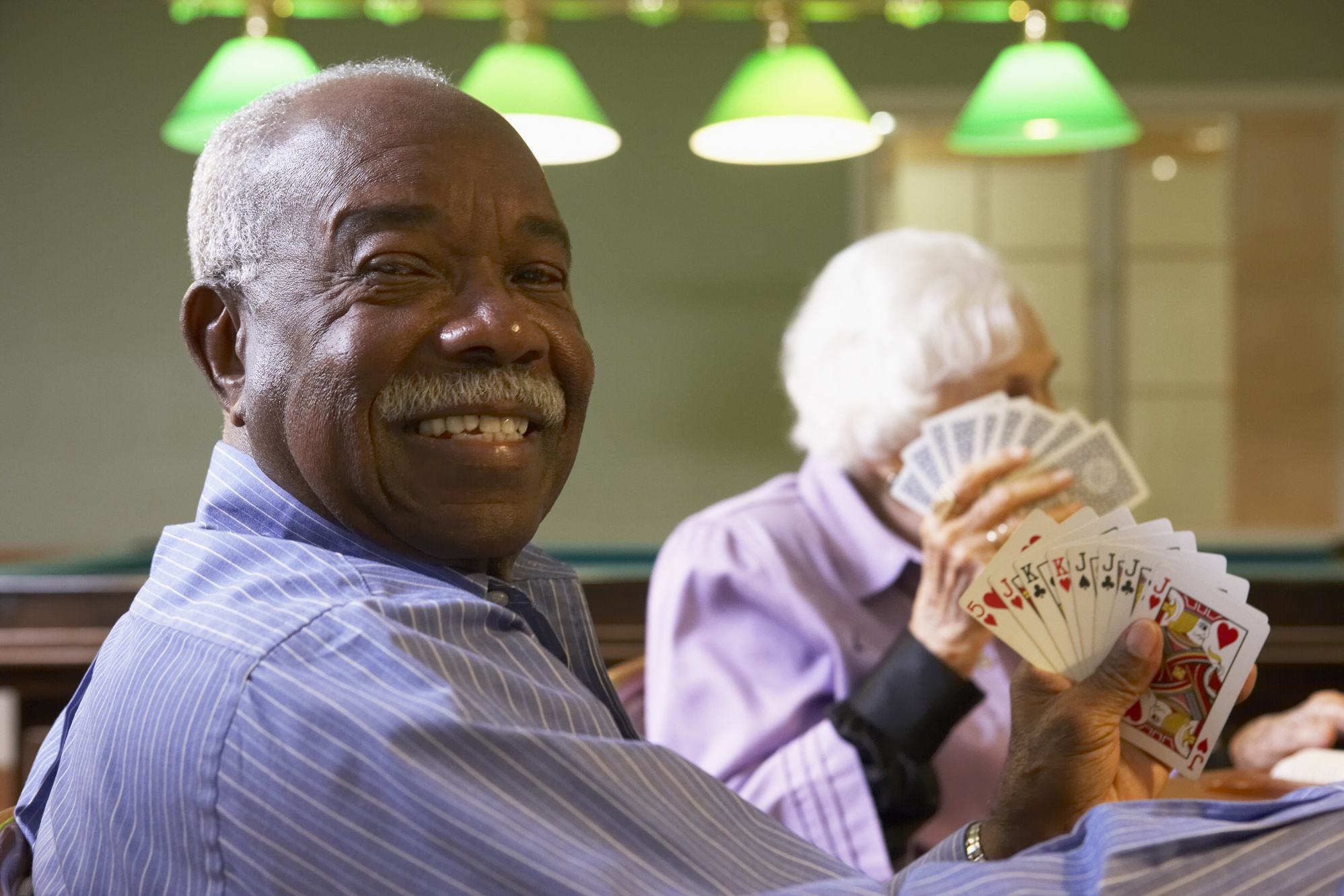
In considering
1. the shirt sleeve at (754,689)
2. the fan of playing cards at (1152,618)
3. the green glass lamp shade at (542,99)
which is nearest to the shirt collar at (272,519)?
the fan of playing cards at (1152,618)

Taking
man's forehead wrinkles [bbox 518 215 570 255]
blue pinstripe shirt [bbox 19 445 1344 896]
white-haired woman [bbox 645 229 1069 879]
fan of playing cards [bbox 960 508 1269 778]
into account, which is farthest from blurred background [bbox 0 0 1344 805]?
blue pinstripe shirt [bbox 19 445 1344 896]

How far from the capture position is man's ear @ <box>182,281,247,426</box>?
0.99 meters

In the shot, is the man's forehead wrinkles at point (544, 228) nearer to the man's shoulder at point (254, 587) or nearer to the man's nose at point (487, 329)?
the man's nose at point (487, 329)

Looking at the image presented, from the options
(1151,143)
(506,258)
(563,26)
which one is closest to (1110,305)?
(1151,143)

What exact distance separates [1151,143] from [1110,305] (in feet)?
2.53

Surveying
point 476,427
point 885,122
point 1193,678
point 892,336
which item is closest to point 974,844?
point 1193,678

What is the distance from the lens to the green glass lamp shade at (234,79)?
8.44ft

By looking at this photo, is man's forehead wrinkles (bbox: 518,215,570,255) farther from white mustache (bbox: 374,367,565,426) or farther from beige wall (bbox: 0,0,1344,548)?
beige wall (bbox: 0,0,1344,548)

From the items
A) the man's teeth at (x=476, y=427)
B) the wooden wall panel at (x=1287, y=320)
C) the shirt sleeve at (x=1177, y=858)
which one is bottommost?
the wooden wall panel at (x=1287, y=320)

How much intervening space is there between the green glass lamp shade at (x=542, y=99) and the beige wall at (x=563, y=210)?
9.44 ft

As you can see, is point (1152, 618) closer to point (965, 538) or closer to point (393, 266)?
point (965, 538)

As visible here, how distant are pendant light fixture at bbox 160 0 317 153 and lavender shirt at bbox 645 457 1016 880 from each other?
1.40 meters

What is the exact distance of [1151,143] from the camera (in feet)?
18.5

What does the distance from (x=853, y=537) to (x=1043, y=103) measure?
130 cm
